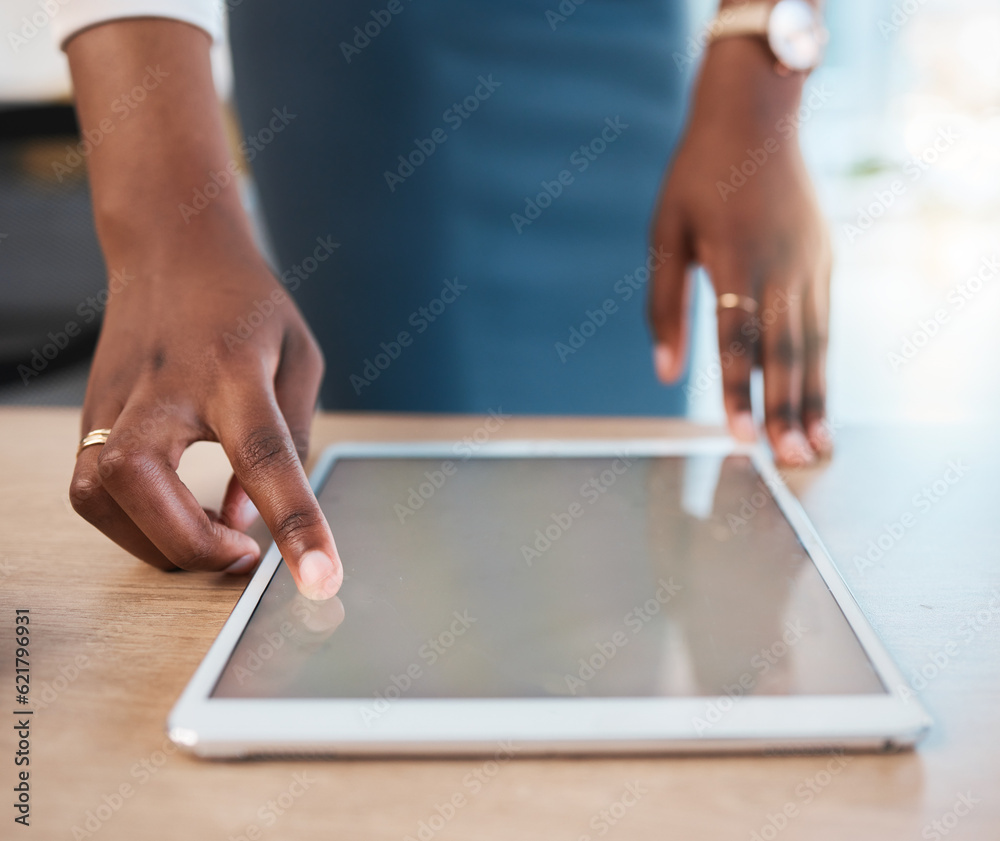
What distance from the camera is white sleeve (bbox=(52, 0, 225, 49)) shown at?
57 centimetres

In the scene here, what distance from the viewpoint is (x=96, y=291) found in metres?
1.55

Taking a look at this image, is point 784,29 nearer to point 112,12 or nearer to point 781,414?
point 781,414

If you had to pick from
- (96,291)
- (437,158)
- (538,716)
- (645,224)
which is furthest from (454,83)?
(96,291)

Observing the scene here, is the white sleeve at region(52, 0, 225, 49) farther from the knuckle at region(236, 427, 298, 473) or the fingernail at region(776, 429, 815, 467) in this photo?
the fingernail at region(776, 429, 815, 467)

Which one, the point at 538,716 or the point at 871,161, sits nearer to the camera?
the point at 538,716

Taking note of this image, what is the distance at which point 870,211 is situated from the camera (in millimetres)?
4414

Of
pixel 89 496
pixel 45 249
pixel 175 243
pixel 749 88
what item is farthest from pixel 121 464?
pixel 45 249

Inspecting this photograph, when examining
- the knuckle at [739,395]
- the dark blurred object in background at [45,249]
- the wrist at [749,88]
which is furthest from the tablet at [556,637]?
the dark blurred object in background at [45,249]

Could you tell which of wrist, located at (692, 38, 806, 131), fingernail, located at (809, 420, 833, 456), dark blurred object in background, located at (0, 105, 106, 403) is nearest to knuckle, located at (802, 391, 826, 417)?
fingernail, located at (809, 420, 833, 456)

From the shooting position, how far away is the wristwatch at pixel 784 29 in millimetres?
717

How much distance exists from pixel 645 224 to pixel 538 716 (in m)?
0.79

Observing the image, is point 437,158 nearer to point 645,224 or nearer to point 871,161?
point 645,224

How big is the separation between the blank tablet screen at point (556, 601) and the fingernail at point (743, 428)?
7cm

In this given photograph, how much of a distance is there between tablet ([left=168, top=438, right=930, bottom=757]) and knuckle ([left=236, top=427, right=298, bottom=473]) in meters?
0.05
